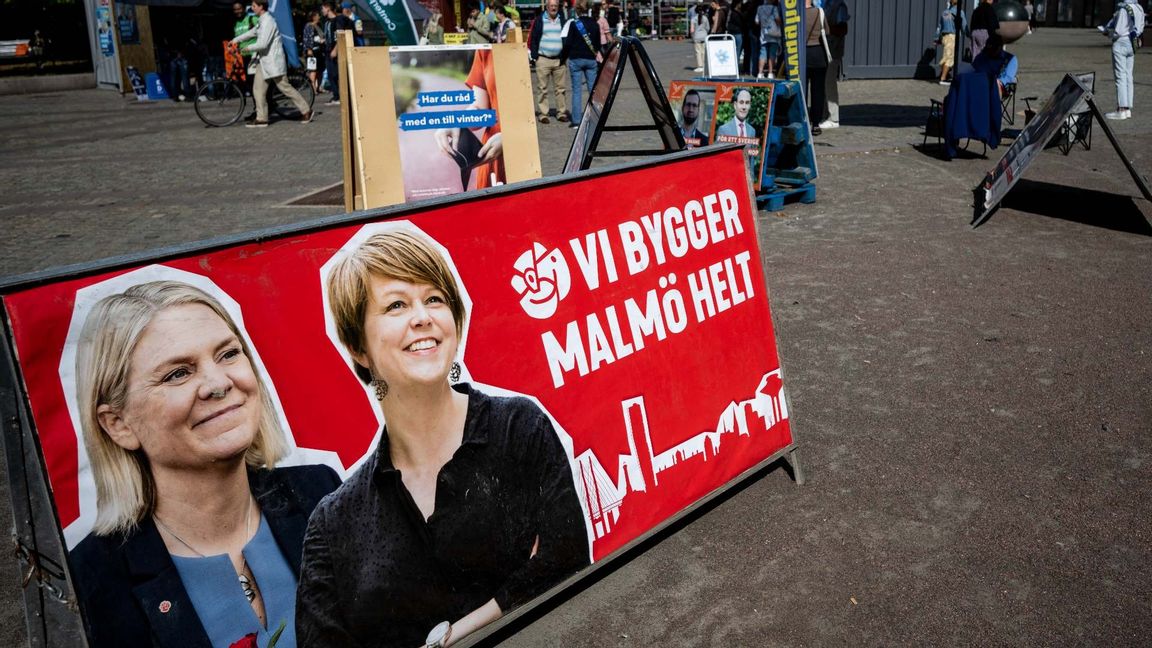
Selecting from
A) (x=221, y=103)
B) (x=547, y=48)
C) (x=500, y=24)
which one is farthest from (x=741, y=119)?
(x=221, y=103)

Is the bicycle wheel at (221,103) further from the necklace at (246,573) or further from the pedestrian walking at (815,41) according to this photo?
the necklace at (246,573)

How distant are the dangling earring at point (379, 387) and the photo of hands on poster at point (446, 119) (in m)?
4.96

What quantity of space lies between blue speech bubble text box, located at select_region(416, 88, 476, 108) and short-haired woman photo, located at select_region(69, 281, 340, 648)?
547 centimetres

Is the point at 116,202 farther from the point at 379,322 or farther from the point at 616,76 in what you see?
the point at 379,322

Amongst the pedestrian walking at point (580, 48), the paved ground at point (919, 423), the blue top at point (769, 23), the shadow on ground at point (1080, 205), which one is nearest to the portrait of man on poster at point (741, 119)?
the paved ground at point (919, 423)

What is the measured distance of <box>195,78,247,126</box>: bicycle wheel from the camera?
18.5m

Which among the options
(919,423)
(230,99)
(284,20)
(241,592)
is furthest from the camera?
(284,20)

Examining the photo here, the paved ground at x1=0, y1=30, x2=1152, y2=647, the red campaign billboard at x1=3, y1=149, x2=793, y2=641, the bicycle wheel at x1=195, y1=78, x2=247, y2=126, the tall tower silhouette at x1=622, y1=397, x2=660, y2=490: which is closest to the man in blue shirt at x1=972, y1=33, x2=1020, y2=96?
the paved ground at x1=0, y1=30, x2=1152, y2=647

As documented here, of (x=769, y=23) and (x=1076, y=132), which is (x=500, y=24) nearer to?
(x=769, y=23)

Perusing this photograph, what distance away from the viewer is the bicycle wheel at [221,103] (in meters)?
18.5

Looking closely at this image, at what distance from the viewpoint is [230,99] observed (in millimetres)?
20922

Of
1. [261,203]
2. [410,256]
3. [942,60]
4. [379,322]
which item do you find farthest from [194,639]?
[942,60]

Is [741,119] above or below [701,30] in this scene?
below

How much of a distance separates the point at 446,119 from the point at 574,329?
4.77 meters
